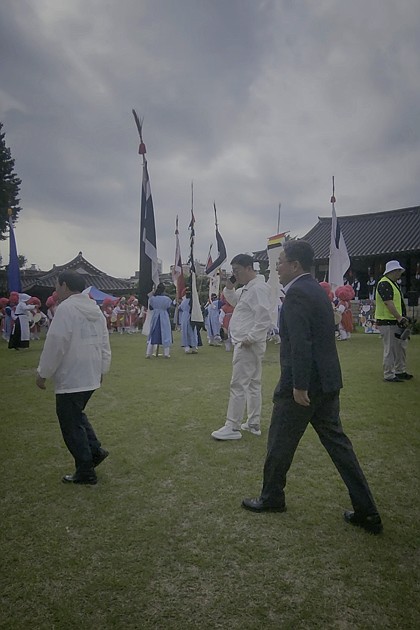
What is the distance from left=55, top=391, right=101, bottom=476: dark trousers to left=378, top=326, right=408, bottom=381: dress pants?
5.73 metres

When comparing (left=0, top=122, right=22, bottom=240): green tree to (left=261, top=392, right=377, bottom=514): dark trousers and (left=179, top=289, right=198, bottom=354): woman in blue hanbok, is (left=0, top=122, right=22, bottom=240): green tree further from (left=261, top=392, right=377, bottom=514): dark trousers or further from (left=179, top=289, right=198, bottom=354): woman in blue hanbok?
(left=261, top=392, right=377, bottom=514): dark trousers

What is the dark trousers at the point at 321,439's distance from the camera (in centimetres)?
266

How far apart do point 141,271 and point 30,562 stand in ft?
18.6

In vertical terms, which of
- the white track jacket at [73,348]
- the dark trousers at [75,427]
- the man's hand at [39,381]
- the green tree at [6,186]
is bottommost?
the dark trousers at [75,427]

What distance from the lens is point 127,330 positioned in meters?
23.9

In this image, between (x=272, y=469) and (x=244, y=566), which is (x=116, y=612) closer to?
(x=244, y=566)

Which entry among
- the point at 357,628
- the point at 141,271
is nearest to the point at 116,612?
the point at 357,628

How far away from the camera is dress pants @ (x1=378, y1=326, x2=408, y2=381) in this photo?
24.0 ft

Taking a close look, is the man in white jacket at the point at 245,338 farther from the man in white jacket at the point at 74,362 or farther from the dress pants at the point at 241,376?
the man in white jacket at the point at 74,362

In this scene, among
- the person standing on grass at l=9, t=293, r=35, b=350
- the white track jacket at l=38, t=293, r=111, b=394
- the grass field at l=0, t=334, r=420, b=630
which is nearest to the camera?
the grass field at l=0, t=334, r=420, b=630

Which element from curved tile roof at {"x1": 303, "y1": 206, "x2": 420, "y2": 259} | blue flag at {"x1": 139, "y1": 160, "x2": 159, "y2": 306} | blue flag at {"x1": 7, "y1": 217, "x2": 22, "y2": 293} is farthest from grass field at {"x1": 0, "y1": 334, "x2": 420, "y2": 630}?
curved tile roof at {"x1": 303, "y1": 206, "x2": 420, "y2": 259}

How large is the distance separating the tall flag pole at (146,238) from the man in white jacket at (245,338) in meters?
3.02

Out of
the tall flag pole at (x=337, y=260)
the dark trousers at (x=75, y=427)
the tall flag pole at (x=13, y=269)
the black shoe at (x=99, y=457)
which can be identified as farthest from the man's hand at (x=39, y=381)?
the tall flag pole at (x=337, y=260)

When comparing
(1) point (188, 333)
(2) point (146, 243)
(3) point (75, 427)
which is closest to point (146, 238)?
(2) point (146, 243)
